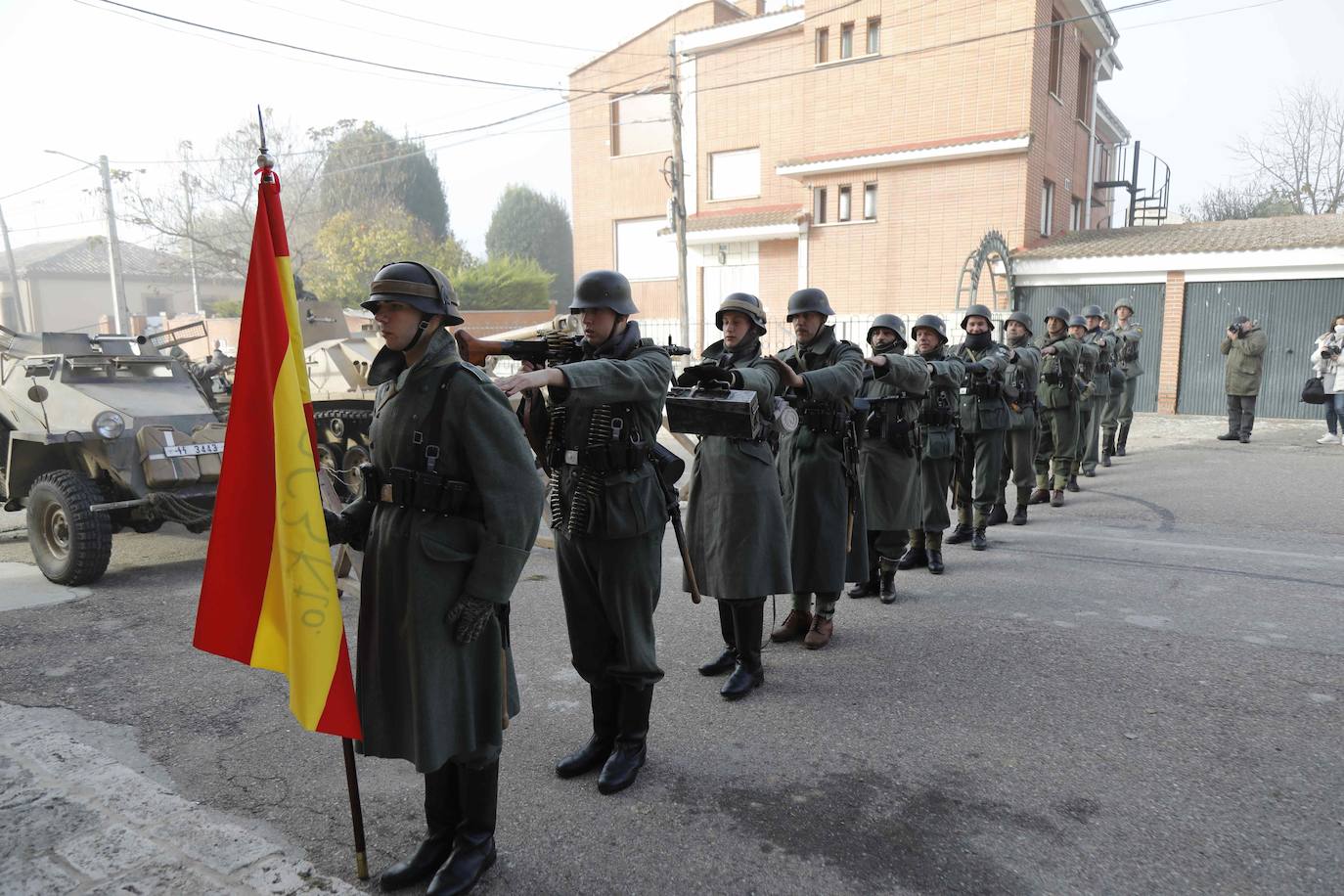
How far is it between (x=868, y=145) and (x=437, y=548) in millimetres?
21762

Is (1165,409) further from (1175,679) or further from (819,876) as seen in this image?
(819,876)

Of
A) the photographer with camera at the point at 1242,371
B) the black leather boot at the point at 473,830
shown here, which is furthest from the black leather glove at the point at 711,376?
the photographer with camera at the point at 1242,371

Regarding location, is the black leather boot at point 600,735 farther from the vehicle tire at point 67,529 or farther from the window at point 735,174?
the window at point 735,174

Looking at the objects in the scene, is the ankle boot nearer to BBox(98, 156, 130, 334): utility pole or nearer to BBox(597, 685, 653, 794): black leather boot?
BBox(597, 685, 653, 794): black leather boot

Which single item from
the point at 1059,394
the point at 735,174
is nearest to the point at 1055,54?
the point at 735,174

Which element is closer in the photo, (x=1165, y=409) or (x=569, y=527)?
(x=569, y=527)

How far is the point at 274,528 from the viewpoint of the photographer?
2.69 m

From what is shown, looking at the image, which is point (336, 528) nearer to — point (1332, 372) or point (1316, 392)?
point (1332, 372)

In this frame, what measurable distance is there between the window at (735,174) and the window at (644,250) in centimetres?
215

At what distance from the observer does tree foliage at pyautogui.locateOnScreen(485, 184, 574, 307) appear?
2119 inches

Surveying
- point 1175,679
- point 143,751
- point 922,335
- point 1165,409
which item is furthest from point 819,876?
point 1165,409

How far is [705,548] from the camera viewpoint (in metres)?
4.21

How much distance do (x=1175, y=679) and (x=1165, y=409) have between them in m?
15.7

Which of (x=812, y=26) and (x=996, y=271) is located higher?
(x=812, y=26)
